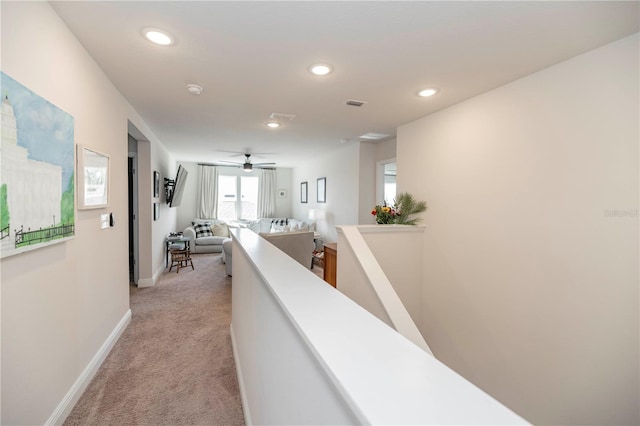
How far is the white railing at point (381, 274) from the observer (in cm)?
237

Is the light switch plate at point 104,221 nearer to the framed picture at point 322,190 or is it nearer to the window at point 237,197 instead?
the framed picture at point 322,190

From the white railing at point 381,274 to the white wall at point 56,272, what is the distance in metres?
2.13

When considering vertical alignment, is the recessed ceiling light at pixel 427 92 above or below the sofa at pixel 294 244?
above

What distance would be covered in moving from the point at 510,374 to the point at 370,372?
2.63 m

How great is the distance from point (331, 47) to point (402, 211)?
7.38 ft

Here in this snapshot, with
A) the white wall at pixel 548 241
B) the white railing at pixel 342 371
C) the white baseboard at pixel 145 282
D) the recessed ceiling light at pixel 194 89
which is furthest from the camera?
the white baseboard at pixel 145 282

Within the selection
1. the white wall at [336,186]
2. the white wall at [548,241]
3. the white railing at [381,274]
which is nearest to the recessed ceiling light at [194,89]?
the white railing at [381,274]

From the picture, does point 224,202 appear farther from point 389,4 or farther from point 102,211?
point 389,4

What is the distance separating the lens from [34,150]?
1361 mm

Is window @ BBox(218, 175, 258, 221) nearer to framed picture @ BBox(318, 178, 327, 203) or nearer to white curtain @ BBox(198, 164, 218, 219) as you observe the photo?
white curtain @ BBox(198, 164, 218, 219)

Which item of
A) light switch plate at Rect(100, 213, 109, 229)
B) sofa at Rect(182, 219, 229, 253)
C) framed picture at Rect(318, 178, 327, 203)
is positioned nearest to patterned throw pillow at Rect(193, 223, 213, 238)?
sofa at Rect(182, 219, 229, 253)

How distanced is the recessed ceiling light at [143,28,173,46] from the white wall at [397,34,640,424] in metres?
2.62

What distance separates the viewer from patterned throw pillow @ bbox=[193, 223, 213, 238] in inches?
286

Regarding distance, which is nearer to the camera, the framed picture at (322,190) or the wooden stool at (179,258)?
the wooden stool at (179,258)
